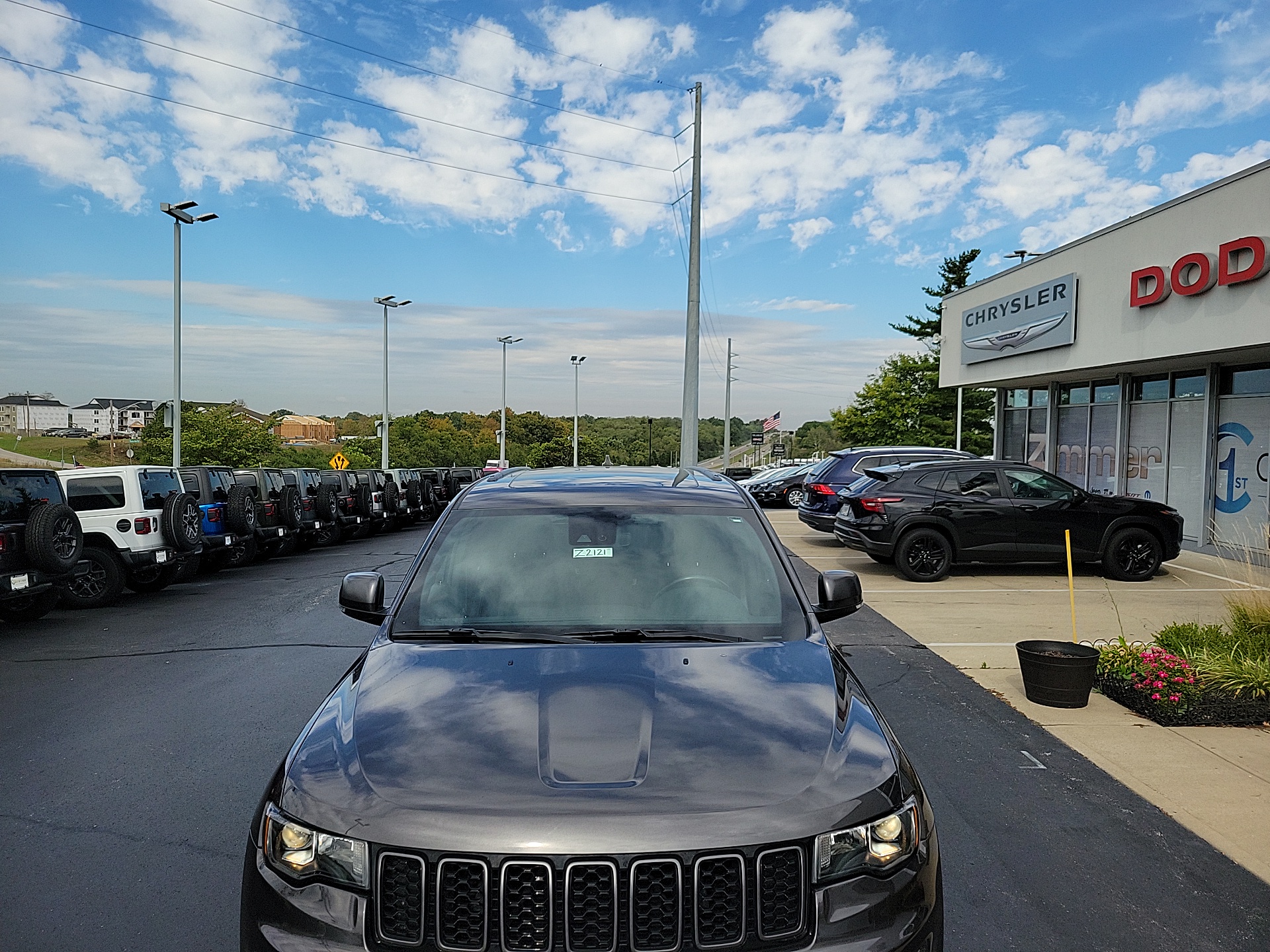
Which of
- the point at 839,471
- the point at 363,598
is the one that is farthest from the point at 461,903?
the point at 839,471

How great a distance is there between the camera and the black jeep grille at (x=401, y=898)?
7.29ft

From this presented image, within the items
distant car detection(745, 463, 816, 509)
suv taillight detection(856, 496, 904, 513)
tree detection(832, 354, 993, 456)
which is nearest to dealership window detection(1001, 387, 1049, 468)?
distant car detection(745, 463, 816, 509)

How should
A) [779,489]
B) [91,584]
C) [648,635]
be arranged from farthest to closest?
[779,489] → [91,584] → [648,635]

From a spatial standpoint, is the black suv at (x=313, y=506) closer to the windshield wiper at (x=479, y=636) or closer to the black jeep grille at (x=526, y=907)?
the windshield wiper at (x=479, y=636)

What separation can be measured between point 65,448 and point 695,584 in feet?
215

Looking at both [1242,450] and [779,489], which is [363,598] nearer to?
[1242,450]

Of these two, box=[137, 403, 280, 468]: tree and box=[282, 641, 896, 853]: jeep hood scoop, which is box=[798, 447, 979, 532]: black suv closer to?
box=[282, 641, 896, 853]: jeep hood scoop

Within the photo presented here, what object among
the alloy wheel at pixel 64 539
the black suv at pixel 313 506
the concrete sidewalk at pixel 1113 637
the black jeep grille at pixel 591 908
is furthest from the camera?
the black suv at pixel 313 506

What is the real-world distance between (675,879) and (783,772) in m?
0.43

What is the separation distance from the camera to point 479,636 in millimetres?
3426

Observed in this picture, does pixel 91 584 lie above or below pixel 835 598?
below

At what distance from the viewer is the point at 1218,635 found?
755 centimetres

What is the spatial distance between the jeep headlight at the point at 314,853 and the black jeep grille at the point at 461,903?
7.9 inches

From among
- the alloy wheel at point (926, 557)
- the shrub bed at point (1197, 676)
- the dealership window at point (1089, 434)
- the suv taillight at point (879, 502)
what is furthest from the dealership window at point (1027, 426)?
the shrub bed at point (1197, 676)
